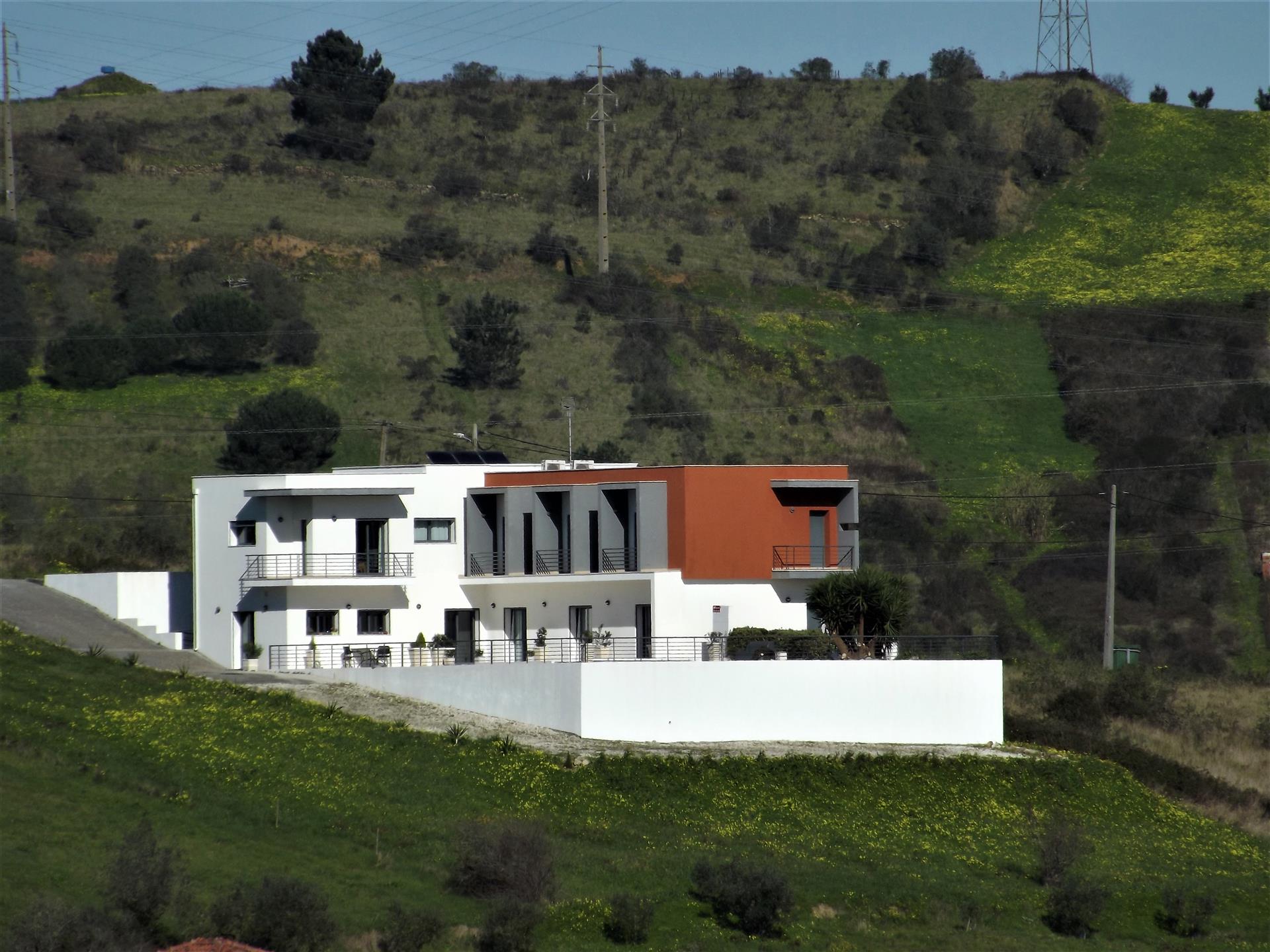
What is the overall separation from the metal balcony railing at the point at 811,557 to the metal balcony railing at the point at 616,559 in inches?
159

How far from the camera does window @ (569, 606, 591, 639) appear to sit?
48.2 metres

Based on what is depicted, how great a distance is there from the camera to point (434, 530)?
50.0 metres

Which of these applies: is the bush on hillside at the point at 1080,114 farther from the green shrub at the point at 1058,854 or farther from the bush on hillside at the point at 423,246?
the green shrub at the point at 1058,854

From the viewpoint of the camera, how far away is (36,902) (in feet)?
83.8

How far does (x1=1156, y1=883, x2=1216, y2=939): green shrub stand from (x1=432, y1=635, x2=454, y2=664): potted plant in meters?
21.5

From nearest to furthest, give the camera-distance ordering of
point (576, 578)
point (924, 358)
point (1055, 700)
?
point (576, 578)
point (1055, 700)
point (924, 358)

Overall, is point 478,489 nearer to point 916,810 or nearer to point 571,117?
point 916,810

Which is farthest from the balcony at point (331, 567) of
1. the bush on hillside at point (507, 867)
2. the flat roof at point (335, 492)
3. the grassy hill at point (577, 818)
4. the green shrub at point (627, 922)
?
the green shrub at point (627, 922)

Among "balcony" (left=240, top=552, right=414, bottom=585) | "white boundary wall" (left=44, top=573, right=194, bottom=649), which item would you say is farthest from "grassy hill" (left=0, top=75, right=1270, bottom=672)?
"balcony" (left=240, top=552, right=414, bottom=585)

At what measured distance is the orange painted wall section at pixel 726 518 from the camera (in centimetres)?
4647

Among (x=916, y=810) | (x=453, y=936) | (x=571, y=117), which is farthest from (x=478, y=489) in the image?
(x=571, y=117)

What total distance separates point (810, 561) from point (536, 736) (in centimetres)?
1114

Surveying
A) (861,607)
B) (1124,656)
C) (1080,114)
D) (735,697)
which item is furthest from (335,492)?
(1080,114)

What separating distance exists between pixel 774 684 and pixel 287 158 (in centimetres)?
8125
